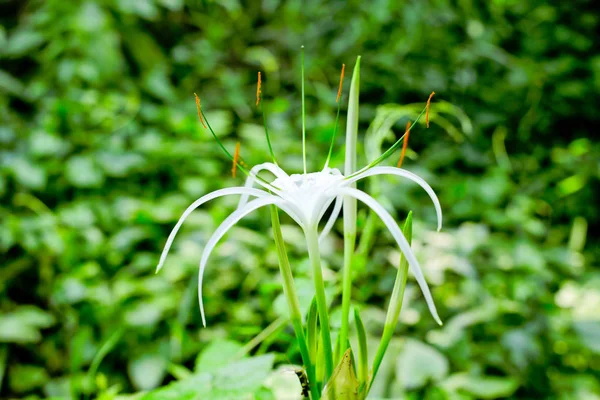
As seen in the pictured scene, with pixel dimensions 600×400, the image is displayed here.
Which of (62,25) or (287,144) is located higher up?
(62,25)

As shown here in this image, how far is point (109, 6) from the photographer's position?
1.14 m

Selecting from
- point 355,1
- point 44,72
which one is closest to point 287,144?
point 355,1

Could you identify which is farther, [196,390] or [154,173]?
[154,173]

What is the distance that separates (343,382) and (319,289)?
6 centimetres

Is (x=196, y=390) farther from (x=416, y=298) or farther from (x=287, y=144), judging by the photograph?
(x=287, y=144)

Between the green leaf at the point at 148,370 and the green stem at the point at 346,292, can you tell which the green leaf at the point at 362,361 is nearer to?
→ the green stem at the point at 346,292

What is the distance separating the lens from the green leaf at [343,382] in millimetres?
303

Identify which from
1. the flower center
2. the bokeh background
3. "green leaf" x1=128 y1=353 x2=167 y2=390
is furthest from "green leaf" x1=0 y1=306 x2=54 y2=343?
the flower center

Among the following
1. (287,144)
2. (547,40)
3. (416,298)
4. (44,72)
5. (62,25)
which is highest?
(547,40)

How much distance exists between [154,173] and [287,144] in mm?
284

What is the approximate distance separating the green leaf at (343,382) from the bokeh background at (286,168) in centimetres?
17

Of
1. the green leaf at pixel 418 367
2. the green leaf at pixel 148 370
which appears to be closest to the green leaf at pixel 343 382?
the green leaf at pixel 418 367

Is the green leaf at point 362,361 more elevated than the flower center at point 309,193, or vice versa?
the flower center at point 309,193

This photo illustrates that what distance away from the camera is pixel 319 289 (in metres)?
0.31
